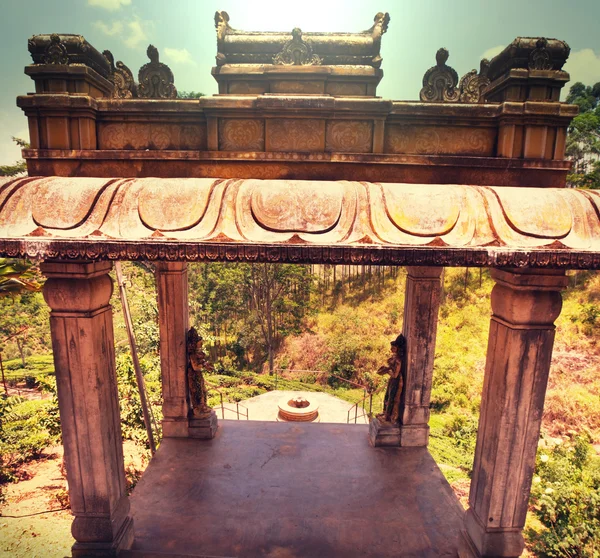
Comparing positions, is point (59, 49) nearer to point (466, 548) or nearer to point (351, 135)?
point (351, 135)

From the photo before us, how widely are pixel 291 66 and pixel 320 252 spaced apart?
10.4 feet

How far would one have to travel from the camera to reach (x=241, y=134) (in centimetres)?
481

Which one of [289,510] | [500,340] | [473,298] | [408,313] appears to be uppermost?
[500,340]

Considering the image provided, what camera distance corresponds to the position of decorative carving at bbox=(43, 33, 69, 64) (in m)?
4.54

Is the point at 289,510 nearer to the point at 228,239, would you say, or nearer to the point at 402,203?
the point at 228,239

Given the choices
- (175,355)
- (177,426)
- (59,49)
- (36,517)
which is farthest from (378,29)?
(36,517)

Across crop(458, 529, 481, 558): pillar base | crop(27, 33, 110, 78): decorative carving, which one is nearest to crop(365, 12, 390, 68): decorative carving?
crop(27, 33, 110, 78): decorative carving

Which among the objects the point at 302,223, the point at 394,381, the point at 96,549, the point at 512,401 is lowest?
the point at 96,549

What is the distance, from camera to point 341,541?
5.46m

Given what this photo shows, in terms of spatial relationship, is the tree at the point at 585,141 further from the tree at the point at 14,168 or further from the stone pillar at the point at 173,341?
the tree at the point at 14,168

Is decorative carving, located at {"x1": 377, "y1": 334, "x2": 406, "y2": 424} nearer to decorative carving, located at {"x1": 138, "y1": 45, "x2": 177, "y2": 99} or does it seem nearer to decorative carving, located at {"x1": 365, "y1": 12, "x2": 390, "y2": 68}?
decorative carving, located at {"x1": 365, "y1": 12, "x2": 390, "y2": 68}

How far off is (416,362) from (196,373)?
4848 mm

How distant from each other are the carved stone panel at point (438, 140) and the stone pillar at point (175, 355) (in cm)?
509

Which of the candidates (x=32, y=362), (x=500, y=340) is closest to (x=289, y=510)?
(x=500, y=340)
